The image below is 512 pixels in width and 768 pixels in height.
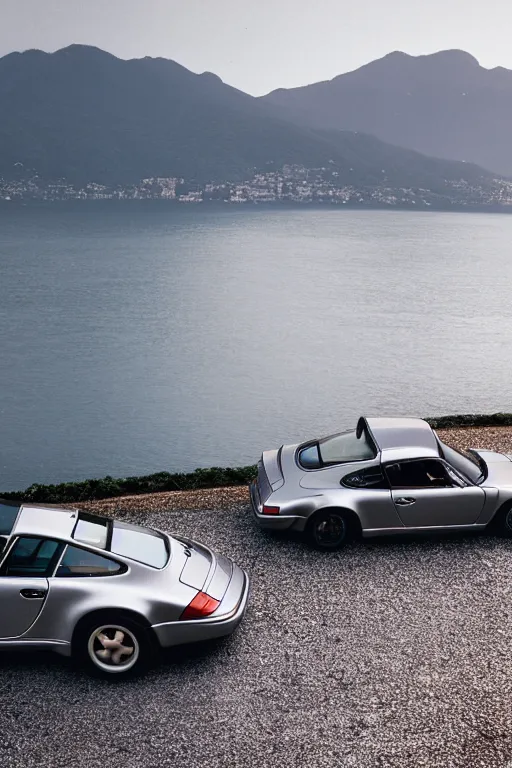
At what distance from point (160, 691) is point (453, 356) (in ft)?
138

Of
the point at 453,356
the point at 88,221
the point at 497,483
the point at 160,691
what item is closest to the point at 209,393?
the point at 453,356

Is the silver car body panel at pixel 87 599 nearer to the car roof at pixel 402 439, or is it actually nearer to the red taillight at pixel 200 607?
the red taillight at pixel 200 607

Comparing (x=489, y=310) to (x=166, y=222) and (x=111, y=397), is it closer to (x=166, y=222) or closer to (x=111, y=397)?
(x=111, y=397)

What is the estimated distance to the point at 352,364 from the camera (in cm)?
4447

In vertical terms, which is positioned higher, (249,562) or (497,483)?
(497,483)

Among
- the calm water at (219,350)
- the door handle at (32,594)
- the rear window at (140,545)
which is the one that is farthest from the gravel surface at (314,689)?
the calm water at (219,350)

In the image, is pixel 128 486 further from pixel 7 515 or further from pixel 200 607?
pixel 200 607

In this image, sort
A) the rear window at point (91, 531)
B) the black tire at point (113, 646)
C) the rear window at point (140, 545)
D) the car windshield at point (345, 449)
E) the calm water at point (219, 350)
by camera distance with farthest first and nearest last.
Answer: the calm water at point (219, 350)
the car windshield at point (345, 449)
the rear window at point (140, 545)
the rear window at point (91, 531)
the black tire at point (113, 646)

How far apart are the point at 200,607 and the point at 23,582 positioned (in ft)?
5.59

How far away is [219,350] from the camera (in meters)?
47.9

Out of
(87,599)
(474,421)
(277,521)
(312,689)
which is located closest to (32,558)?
(87,599)

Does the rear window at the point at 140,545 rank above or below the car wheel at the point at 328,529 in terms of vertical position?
above

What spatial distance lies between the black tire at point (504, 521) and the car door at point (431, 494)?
0.36 meters

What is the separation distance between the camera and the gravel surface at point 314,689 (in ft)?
20.7
